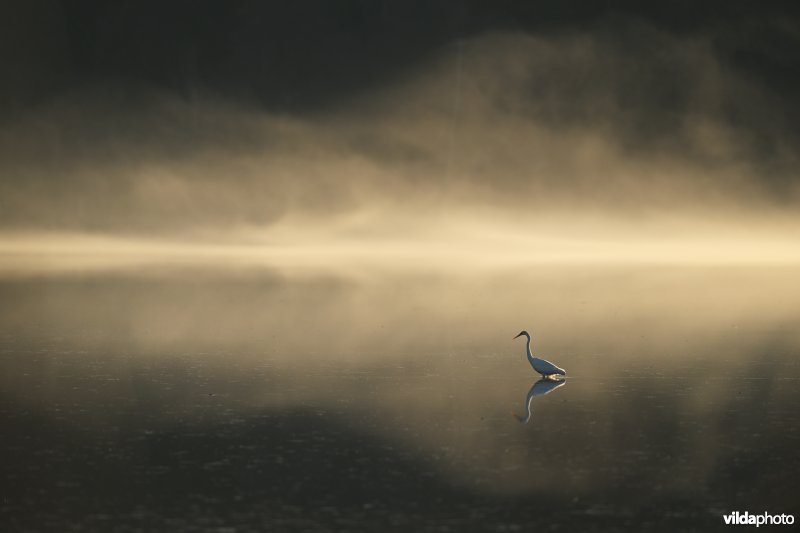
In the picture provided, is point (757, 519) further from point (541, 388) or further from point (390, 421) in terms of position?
point (541, 388)

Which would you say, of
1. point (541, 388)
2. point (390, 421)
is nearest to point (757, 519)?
point (390, 421)

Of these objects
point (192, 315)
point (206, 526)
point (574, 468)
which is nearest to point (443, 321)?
point (192, 315)

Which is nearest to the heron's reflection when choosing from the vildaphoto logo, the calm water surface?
the calm water surface

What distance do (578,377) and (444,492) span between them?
7.55 m

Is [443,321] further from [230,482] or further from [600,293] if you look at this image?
[230,482]

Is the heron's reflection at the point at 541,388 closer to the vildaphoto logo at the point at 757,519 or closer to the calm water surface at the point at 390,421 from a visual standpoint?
Result: the calm water surface at the point at 390,421

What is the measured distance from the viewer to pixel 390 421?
15883 mm

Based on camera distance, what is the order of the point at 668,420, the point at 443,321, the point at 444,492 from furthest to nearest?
1. the point at 443,321
2. the point at 668,420
3. the point at 444,492

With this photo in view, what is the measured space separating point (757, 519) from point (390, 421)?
546 cm

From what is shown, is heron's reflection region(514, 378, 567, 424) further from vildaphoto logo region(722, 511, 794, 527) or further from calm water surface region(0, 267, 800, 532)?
vildaphoto logo region(722, 511, 794, 527)

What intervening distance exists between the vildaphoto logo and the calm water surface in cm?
15

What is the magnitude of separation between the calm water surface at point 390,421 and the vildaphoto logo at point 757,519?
15 centimetres

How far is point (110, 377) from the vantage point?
19.4 metres

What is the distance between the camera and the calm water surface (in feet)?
39.5
